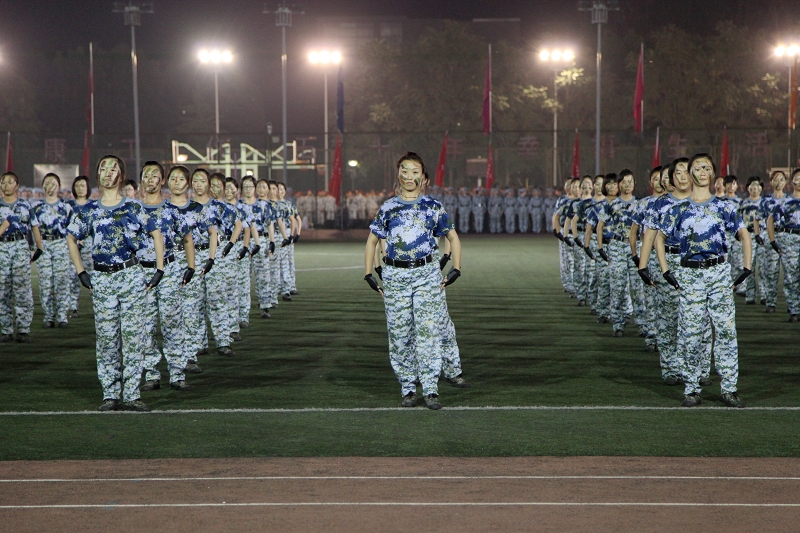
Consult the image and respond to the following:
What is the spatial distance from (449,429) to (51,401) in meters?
4.03

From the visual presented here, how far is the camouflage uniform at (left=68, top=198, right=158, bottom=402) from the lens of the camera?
896 centimetres

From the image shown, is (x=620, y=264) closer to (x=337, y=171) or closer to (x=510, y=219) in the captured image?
(x=337, y=171)

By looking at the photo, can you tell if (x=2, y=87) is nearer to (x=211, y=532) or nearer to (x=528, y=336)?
(x=528, y=336)

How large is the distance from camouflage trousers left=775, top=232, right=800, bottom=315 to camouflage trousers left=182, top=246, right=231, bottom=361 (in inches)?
339

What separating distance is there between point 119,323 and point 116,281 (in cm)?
41

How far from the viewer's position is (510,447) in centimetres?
786

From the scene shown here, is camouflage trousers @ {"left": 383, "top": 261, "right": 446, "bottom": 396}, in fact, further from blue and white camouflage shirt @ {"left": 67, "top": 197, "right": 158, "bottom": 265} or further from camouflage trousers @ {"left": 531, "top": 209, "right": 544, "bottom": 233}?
camouflage trousers @ {"left": 531, "top": 209, "right": 544, "bottom": 233}

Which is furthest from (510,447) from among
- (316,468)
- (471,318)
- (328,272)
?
(328,272)

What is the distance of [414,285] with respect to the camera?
30.3ft

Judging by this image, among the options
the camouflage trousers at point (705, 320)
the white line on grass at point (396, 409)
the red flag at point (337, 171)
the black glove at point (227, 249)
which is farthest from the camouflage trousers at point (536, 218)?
the white line on grass at point (396, 409)

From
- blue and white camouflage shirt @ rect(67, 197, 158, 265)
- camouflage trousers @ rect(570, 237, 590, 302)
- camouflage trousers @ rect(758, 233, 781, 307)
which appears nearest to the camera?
blue and white camouflage shirt @ rect(67, 197, 158, 265)

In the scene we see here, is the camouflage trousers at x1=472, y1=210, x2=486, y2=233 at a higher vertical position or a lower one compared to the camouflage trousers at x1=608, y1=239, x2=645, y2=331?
higher

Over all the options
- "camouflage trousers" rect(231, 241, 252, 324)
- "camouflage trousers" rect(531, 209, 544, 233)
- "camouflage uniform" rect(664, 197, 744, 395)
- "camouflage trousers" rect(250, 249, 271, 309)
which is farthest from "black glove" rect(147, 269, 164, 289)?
"camouflage trousers" rect(531, 209, 544, 233)

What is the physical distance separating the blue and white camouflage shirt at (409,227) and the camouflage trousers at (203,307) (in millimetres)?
2980
